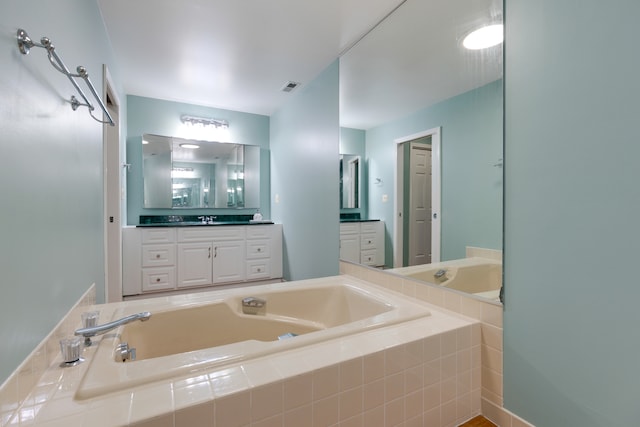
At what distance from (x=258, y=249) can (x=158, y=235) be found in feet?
3.70

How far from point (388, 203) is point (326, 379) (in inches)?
58.1

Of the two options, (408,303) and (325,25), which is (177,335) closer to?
(408,303)

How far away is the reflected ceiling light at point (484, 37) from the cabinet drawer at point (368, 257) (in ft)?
4.58

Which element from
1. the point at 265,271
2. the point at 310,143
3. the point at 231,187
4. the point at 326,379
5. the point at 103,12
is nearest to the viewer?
the point at 326,379

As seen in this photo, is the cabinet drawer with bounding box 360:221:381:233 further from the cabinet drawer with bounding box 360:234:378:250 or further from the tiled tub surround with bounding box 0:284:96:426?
the tiled tub surround with bounding box 0:284:96:426

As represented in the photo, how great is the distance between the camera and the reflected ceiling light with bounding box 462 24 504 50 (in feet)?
4.17

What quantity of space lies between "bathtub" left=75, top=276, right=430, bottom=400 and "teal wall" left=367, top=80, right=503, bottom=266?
1.44 ft

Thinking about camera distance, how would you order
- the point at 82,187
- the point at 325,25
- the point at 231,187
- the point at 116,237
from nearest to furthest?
the point at 82,187
the point at 325,25
the point at 116,237
the point at 231,187

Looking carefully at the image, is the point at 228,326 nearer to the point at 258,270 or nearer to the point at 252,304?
the point at 252,304

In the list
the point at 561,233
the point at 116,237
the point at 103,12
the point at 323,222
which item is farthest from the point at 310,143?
the point at 561,233

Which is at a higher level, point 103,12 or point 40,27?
point 103,12

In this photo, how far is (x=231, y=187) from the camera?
400 cm

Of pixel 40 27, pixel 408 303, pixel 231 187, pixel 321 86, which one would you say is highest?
pixel 321 86

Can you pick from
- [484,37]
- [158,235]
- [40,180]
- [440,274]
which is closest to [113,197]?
[158,235]
